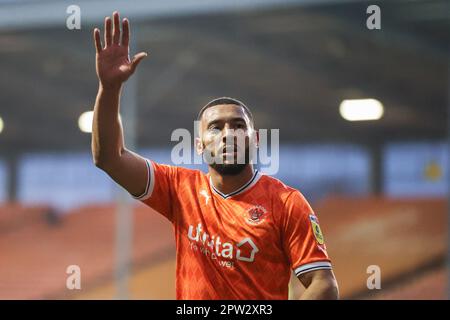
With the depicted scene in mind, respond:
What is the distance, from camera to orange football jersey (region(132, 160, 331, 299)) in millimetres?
3471

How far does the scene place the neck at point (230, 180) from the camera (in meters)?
3.71

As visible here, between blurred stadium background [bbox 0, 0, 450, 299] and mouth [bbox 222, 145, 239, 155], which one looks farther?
blurred stadium background [bbox 0, 0, 450, 299]

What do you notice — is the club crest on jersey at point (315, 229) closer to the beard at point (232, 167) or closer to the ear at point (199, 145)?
the beard at point (232, 167)

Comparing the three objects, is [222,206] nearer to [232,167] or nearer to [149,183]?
[232,167]

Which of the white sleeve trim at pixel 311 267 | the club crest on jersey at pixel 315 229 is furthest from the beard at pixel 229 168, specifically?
the white sleeve trim at pixel 311 267

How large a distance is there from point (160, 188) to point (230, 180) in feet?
1.17

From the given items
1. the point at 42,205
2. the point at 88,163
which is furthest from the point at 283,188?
the point at 88,163

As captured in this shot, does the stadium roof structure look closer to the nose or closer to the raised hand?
the nose

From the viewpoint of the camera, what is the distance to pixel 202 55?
16312mm

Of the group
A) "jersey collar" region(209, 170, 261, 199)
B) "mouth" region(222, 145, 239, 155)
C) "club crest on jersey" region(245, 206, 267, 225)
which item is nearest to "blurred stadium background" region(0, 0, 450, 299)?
"jersey collar" region(209, 170, 261, 199)

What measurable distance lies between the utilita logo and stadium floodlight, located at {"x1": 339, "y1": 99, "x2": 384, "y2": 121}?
15695 mm
